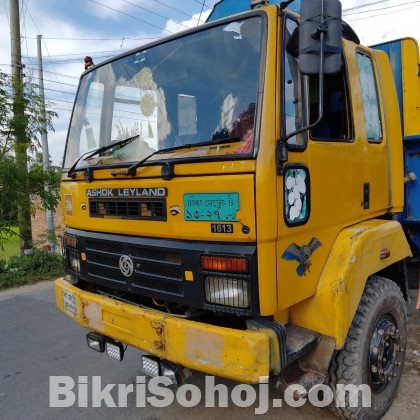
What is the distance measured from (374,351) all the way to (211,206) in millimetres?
1479

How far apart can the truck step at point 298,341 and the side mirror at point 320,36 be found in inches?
56.4

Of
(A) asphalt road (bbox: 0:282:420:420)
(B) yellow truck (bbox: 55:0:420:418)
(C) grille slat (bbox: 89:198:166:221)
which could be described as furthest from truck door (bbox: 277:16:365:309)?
(A) asphalt road (bbox: 0:282:420:420)

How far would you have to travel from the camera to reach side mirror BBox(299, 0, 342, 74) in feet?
6.66

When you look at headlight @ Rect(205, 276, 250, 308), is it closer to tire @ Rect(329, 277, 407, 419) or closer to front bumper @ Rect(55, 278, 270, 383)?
front bumper @ Rect(55, 278, 270, 383)

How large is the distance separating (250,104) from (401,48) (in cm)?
219

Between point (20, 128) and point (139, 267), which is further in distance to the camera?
point (20, 128)

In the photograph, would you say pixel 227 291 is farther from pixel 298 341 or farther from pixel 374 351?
pixel 374 351

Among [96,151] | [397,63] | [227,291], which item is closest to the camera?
[227,291]

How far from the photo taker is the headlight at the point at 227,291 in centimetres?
210

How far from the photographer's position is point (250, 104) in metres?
2.17

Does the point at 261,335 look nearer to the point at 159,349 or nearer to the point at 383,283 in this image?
the point at 159,349

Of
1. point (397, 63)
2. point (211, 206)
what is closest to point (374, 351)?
point (211, 206)

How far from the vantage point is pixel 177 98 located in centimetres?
258

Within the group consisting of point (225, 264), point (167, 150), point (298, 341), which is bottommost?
point (298, 341)
